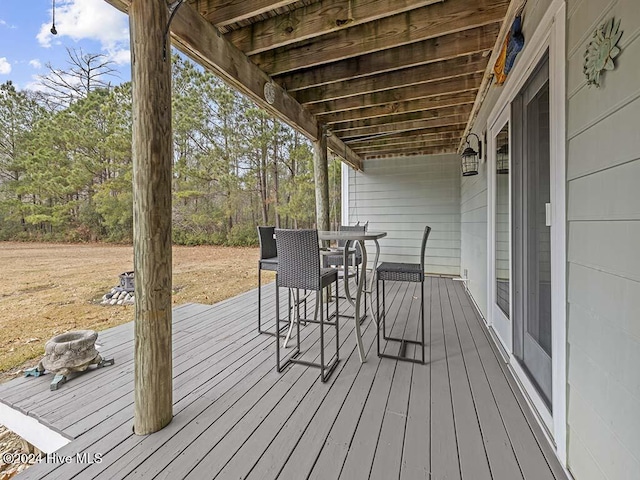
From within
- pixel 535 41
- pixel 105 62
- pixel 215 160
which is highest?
pixel 105 62

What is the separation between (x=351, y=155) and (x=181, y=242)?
7.91 meters

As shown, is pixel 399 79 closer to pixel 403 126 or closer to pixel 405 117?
pixel 405 117

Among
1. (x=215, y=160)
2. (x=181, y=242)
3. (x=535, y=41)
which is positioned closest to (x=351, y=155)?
(x=535, y=41)

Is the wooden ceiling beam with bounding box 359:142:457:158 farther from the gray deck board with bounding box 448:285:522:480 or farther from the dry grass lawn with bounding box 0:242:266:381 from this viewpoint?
the gray deck board with bounding box 448:285:522:480

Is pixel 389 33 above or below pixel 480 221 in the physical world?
above

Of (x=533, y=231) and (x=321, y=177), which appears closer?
(x=533, y=231)

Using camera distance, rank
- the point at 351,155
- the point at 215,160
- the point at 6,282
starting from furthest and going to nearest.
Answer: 1. the point at 215,160
2. the point at 351,155
3. the point at 6,282

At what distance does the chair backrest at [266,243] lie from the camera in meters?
2.77

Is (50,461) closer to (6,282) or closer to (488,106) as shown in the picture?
(488,106)

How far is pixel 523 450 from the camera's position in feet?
4.43

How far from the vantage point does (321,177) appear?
401 centimetres

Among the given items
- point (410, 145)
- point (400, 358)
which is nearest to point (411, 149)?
point (410, 145)

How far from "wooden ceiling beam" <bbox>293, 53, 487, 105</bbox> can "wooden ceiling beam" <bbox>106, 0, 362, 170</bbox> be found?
0.92 feet

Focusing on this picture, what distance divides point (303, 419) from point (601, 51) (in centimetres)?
203
